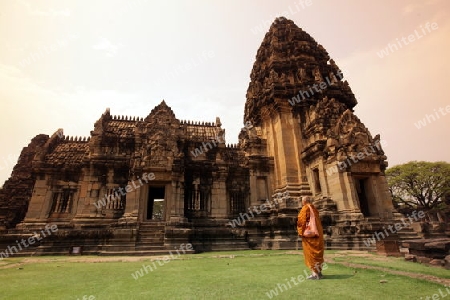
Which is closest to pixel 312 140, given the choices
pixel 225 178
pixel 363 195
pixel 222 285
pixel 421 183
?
pixel 363 195

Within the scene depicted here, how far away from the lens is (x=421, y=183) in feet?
127

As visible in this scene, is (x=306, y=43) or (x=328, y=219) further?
(x=306, y=43)

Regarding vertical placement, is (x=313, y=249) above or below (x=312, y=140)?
below

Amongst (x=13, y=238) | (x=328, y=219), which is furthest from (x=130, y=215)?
(x=328, y=219)

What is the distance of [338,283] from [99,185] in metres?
15.5

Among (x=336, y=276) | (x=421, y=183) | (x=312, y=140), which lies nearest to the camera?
(x=336, y=276)

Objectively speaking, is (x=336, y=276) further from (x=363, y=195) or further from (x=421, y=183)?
(x=421, y=183)

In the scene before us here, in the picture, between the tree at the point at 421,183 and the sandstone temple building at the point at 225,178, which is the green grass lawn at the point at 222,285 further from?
the tree at the point at 421,183

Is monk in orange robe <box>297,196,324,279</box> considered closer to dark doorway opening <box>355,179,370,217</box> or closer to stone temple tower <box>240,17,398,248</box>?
stone temple tower <box>240,17,398,248</box>

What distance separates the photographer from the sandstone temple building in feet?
43.3

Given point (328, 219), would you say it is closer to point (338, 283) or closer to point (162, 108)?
point (338, 283)

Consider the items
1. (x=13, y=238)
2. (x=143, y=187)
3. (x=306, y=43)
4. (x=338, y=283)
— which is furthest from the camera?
(x=306, y=43)

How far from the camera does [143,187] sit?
591 inches

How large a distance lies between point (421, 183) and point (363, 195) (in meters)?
33.4
